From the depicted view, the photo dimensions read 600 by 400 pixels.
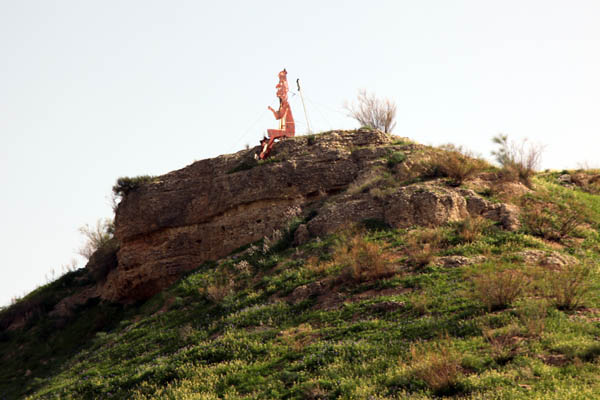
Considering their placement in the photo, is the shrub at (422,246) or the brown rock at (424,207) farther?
the brown rock at (424,207)

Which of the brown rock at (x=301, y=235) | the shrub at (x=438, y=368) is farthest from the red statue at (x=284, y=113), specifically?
the shrub at (x=438, y=368)

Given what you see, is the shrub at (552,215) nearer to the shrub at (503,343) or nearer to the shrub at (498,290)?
the shrub at (498,290)

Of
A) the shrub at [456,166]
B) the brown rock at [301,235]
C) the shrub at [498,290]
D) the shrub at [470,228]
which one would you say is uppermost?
the shrub at [456,166]

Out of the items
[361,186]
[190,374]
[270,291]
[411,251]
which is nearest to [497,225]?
[411,251]

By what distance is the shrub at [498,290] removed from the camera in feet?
35.8

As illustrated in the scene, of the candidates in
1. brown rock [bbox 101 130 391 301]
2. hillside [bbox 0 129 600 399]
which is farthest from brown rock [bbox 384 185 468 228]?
brown rock [bbox 101 130 391 301]

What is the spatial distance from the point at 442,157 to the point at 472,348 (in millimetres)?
10384

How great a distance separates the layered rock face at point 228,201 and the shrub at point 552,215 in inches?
149

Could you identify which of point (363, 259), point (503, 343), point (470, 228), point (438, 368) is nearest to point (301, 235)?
point (363, 259)

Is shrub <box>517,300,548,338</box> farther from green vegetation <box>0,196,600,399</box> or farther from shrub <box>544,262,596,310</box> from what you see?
shrub <box>544,262,596,310</box>

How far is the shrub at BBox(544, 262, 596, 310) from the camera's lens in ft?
35.5

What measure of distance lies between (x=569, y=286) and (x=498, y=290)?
1317 millimetres

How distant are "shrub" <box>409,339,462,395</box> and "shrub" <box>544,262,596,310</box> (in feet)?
9.19

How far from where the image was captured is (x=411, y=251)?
1477 cm
